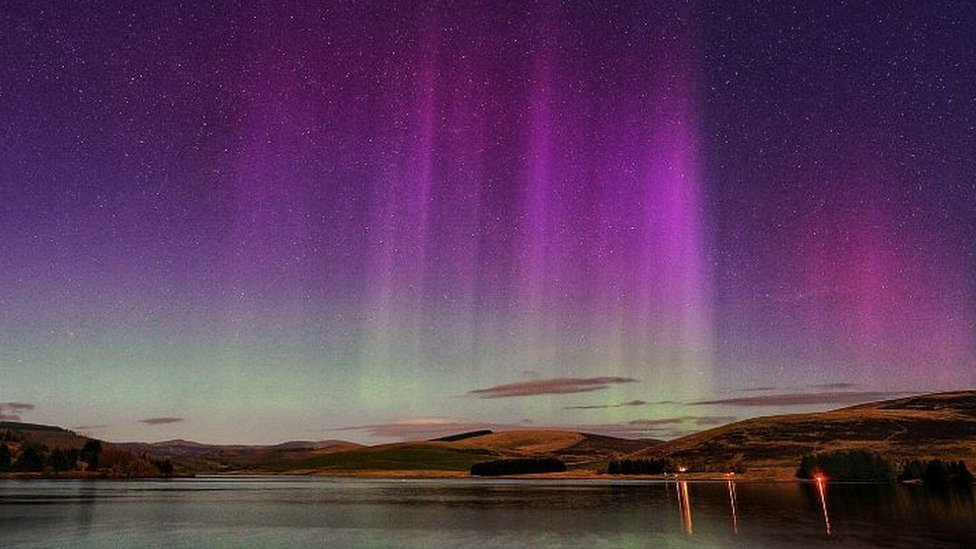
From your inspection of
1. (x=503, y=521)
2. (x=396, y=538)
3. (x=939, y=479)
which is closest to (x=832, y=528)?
(x=503, y=521)

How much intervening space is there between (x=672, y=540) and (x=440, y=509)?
1656 inches

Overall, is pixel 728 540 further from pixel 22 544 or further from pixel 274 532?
pixel 22 544

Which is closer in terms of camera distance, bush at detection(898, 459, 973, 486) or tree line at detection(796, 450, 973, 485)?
bush at detection(898, 459, 973, 486)

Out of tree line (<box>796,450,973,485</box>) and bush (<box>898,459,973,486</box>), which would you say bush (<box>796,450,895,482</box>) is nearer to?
tree line (<box>796,450,973,485</box>)

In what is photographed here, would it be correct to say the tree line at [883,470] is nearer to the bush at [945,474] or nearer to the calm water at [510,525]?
the bush at [945,474]

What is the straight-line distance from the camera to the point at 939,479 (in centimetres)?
17000

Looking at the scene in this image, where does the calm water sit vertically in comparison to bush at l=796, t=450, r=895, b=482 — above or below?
above

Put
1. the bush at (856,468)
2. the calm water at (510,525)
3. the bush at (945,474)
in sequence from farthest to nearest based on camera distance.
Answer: the bush at (856,468)
the bush at (945,474)
the calm water at (510,525)

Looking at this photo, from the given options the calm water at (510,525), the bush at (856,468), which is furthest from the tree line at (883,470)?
the calm water at (510,525)

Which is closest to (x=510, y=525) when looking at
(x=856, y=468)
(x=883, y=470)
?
(x=883, y=470)

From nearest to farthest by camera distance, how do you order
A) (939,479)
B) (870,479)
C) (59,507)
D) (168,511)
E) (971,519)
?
(971,519)
(168,511)
(59,507)
(939,479)
(870,479)

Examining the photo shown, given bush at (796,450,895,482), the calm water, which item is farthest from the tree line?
the calm water

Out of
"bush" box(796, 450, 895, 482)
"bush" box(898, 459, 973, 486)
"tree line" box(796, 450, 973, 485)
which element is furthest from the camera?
"bush" box(796, 450, 895, 482)

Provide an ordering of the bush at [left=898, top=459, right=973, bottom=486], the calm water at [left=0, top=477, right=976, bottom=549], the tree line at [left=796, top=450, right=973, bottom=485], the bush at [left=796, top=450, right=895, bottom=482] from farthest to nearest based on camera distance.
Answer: the bush at [left=796, top=450, right=895, bottom=482], the tree line at [left=796, top=450, right=973, bottom=485], the bush at [left=898, top=459, right=973, bottom=486], the calm water at [left=0, top=477, right=976, bottom=549]
